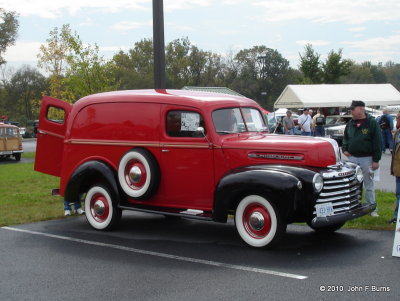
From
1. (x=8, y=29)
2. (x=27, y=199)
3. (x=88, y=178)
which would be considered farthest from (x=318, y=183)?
(x=8, y=29)

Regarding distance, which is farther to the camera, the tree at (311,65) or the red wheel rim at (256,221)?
the tree at (311,65)

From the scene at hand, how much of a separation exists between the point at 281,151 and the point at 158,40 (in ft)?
12.8

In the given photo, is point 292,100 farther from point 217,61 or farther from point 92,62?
point 217,61

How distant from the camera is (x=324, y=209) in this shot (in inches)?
262

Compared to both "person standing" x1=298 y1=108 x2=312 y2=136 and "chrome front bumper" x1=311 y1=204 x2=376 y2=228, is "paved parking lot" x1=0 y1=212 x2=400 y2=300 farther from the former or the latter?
"person standing" x1=298 y1=108 x2=312 y2=136

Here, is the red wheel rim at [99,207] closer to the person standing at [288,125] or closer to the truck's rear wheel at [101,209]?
the truck's rear wheel at [101,209]

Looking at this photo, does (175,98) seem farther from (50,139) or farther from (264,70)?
(264,70)

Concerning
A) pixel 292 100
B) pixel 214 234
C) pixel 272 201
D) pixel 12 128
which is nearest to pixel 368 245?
pixel 272 201

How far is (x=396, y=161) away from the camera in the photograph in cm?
786

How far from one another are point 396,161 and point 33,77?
74838mm

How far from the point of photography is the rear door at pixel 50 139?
9.43 m

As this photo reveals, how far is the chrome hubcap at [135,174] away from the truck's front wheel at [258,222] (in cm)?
165

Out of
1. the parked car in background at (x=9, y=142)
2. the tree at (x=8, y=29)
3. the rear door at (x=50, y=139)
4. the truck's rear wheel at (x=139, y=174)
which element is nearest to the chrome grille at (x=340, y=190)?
the truck's rear wheel at (x=139, y=174)

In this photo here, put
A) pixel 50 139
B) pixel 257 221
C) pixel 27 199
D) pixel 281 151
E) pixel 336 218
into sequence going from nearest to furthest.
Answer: pixel 336 218, pixel 257 221, pixel 281 151, pixel 50 139, pixel 27 199
